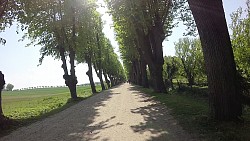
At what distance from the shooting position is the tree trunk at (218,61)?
28.9ft

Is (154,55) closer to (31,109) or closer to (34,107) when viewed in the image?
(31,109)

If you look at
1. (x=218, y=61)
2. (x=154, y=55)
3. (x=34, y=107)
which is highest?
(x=154, y=55)

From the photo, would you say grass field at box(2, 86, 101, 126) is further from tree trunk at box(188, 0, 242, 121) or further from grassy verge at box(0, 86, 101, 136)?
tree trunk at box(188, 0, 242, 121)

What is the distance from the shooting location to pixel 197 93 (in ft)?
81.3

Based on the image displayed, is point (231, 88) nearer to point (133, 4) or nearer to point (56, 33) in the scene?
point (133, 4)

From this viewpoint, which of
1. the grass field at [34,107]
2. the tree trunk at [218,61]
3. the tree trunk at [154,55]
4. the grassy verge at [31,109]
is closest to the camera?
the tree trunk at [218,61]

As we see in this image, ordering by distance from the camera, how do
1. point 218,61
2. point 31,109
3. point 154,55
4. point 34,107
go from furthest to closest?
point 34,107
point 154,55
point 31,109
point 218,61

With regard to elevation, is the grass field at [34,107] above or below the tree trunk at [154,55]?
below

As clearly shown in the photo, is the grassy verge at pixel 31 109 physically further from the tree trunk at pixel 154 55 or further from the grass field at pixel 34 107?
the tree trunk at pixel 154 55

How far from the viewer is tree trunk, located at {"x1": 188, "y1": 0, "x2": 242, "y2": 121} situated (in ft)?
28.9

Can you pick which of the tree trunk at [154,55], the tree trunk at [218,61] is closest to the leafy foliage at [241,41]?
the tree trunk at [154,55]

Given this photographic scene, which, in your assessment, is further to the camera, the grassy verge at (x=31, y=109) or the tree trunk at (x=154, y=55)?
the tree trunk at (x=154, y=55)

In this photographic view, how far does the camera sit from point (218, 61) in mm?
8945

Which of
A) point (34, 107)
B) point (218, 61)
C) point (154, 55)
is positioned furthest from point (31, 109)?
point (218, 61)
